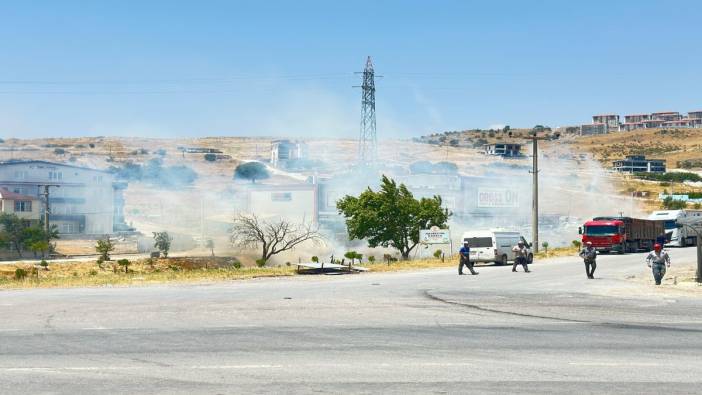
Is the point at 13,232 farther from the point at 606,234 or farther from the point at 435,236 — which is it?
the point at 606,234

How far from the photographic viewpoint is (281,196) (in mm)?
111312

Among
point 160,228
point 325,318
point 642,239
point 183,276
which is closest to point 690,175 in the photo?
point 160,228

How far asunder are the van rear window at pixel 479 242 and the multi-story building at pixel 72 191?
70004mm

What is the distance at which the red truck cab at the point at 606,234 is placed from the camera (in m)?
61.1

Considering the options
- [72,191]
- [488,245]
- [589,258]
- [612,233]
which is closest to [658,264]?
[589,258]

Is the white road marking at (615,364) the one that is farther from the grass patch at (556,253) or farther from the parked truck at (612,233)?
the parked truck at (612,233)

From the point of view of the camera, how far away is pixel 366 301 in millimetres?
28906

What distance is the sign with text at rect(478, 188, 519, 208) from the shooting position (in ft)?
408

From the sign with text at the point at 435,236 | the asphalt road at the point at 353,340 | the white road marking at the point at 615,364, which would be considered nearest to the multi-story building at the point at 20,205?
the sign with text at the point at 435,236

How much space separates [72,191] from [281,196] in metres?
26.8

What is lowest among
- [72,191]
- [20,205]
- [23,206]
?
[23,206]

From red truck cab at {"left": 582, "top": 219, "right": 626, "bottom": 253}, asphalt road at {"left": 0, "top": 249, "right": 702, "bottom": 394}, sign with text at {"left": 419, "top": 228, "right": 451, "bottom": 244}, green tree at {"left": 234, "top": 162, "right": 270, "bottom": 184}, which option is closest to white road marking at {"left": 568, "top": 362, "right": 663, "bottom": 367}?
asphalt road at {"left": 0, "top": 249, "right": 702, "bottom": 394}

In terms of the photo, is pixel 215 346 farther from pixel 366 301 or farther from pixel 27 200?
pixel 27 200

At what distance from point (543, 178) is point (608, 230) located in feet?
338
